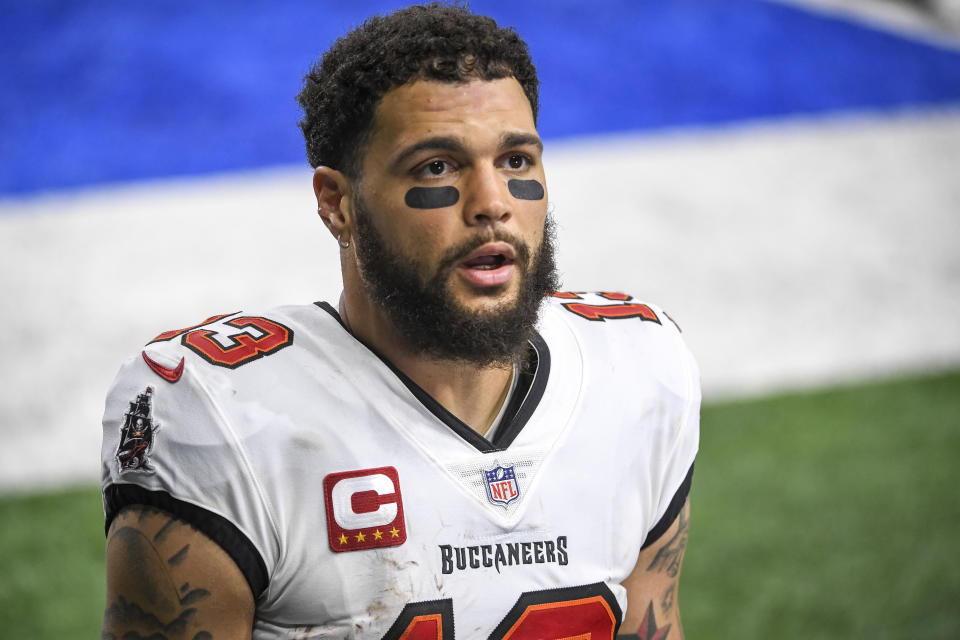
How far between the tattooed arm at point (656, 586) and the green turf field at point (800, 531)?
1.90 metres

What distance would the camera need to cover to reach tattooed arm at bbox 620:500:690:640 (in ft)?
6.36

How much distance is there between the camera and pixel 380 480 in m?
1.70

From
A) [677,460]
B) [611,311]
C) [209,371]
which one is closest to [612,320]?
[611,311]

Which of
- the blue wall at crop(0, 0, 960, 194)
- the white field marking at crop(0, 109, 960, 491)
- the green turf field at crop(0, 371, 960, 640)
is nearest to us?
the green turf field at crop(0, 371, 960, 640)

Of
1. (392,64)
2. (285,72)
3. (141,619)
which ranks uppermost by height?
(285,72)

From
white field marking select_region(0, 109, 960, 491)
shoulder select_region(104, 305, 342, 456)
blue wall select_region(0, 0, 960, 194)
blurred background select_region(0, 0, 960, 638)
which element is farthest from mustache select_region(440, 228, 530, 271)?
blue wall select_region(0, 0, 960, 194)

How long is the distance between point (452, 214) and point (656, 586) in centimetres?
78

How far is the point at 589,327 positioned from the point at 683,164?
560 cm

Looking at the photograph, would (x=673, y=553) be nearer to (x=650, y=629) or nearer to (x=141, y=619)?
(x=650, y=629)

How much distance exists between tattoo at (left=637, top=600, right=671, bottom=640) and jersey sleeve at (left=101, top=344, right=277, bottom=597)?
697 millimetres

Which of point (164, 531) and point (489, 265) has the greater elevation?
point (489, 265)

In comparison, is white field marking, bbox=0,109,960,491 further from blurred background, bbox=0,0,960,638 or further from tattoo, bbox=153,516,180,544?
tattoo, bbox=153,516,180,544

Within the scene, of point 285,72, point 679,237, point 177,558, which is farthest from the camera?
point 285,72

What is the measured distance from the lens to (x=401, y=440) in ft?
5.73
